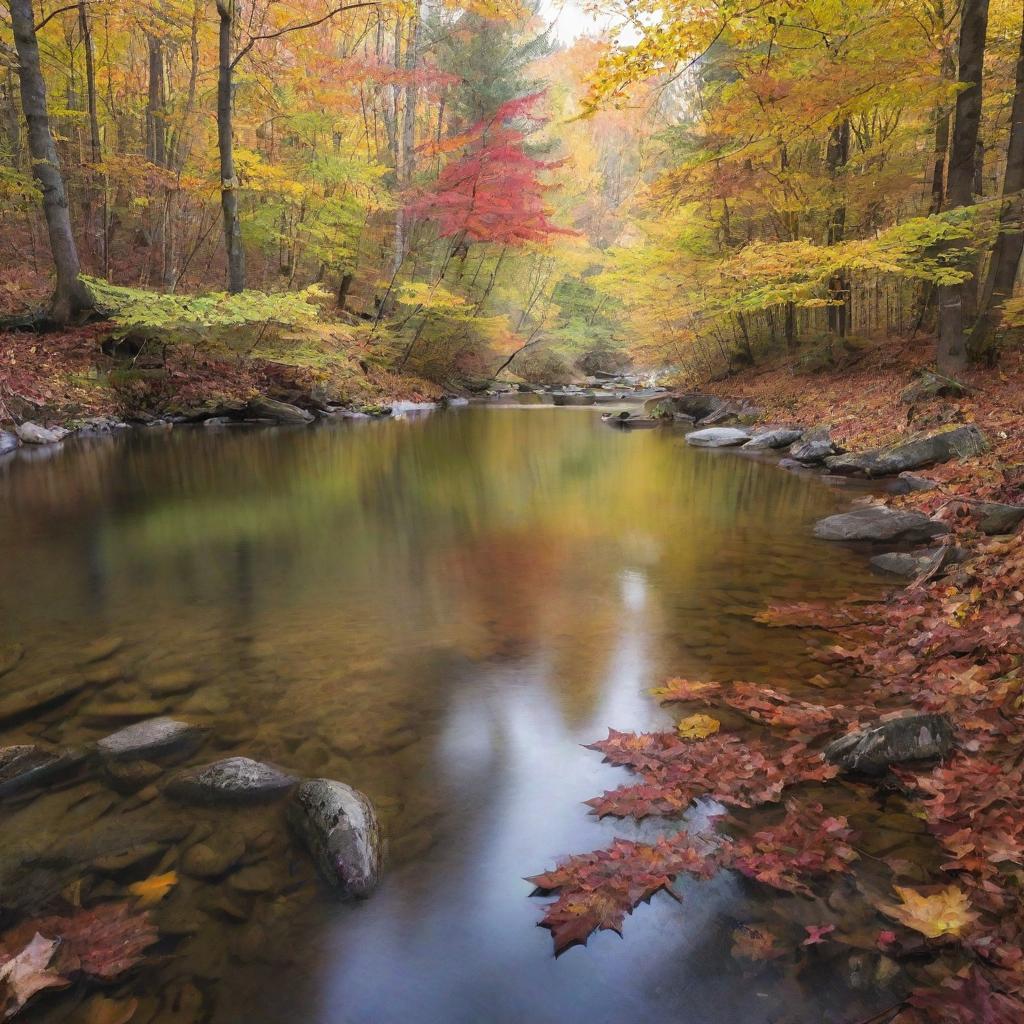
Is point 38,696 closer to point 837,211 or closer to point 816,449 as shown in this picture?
point 816,449

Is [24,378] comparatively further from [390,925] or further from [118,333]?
[390,925]

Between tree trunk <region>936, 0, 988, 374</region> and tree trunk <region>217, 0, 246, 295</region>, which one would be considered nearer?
tree trunk <region>936, 0, 988, 374</region>

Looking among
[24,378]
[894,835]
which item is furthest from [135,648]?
[24,378]

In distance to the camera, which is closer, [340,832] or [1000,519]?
[340,832]

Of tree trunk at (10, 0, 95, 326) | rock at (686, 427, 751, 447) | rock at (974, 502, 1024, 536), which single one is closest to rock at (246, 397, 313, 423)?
tree trunk at (10, 0, 95, 326)

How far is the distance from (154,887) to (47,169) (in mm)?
14956

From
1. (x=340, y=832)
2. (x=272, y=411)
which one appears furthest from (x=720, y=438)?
(x=340, y=832)

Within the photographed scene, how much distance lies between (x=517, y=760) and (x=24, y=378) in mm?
13633

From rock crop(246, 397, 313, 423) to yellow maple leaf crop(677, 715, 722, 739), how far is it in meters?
15.3

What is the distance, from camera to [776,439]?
12.9 m

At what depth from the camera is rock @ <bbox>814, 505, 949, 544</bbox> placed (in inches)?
241

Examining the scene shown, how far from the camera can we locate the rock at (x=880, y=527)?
20.1ft

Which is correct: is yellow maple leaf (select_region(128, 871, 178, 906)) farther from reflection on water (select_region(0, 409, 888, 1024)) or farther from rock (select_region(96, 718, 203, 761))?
Answer: rock (select_region(96, 718, 203, 761))

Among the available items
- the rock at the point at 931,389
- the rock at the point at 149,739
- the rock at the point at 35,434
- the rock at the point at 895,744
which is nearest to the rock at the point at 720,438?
the rock at the point at 931,389
